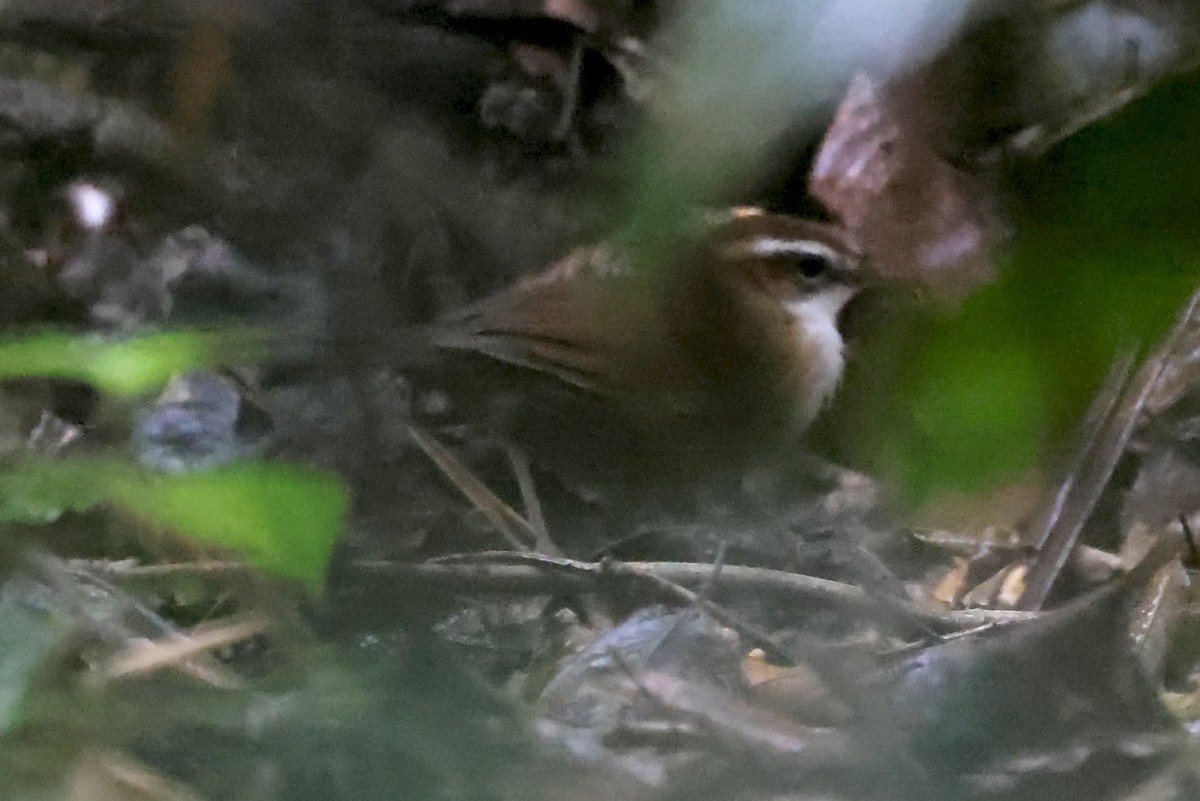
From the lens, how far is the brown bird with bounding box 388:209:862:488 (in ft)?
2.80

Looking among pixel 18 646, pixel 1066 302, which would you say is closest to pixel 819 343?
pixel 1066 302

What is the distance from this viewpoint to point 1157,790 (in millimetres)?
573

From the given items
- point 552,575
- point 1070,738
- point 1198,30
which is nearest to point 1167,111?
point 1198,30

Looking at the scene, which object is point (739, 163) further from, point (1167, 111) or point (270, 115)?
point (270, 115)

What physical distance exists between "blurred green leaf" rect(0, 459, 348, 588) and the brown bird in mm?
262

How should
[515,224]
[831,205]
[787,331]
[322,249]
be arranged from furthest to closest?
[787,331] → [831,205] → [515,224] → [322,249]

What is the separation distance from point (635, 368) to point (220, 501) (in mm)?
453

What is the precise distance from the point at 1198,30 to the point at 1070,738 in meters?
0.35

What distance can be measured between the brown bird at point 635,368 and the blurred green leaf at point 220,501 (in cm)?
26

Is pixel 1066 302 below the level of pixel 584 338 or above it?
above

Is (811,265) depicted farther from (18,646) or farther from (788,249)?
(18,646)

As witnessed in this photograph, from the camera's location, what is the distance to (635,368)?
924mm

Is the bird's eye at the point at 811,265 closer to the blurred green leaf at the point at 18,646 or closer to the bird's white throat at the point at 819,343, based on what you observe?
the bird's white throat at the point at 819,343

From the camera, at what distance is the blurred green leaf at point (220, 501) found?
51 cm
